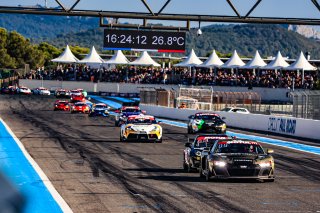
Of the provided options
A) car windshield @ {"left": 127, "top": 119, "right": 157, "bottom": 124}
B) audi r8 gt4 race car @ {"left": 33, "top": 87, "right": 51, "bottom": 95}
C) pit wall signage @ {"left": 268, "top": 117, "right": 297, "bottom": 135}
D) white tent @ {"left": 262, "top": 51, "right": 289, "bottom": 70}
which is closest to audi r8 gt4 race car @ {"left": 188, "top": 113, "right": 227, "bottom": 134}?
pit wall signage @ {"left": 268, "top": 117, "right": 297, "bottom": 135}

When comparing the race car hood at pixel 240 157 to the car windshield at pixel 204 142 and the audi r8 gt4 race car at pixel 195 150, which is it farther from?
the car windshield at pixel 204 142

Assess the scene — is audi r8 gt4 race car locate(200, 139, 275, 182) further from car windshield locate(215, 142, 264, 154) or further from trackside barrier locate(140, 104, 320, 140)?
trackside barrier locate(140, 104, 320, 140)

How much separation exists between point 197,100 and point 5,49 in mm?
118305

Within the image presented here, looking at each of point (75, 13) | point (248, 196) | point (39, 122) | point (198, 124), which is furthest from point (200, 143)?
point (39, 122)

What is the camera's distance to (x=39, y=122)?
5066 centimetres

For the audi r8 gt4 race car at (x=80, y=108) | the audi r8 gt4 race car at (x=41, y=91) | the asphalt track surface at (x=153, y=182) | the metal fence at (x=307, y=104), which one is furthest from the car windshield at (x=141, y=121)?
the audi r8 gt4 race car at (x=41, y=91)

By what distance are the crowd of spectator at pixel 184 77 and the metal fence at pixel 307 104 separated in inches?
1759

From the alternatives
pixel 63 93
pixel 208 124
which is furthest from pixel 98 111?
pixel 63 93

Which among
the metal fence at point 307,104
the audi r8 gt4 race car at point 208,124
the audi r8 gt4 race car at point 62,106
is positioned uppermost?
the metal fence at point 307,104

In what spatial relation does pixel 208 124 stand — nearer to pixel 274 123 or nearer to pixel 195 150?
pixel 274 123

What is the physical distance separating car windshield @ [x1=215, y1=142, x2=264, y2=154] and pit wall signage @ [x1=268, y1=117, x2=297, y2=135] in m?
22.1

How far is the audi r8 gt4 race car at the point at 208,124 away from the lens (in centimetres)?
3960

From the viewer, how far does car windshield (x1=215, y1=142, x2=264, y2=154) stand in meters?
17.8

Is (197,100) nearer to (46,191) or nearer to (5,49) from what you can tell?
(46,191)
